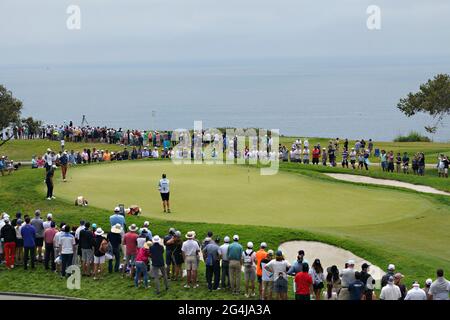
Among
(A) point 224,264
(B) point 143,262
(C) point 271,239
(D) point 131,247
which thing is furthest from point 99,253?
(C) point 271,239

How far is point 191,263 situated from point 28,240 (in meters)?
5.63

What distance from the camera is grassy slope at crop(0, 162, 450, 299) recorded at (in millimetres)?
21641

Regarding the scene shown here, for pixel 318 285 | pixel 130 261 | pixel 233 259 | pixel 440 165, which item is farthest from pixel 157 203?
pixel 440 165

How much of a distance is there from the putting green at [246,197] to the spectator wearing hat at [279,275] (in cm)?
888

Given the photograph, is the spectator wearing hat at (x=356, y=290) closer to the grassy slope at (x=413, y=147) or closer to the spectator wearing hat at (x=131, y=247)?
the spectator wearing hat at (x=131, y=247)

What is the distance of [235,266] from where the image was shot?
840 inches

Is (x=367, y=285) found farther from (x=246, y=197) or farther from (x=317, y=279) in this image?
(x=246, y=197)

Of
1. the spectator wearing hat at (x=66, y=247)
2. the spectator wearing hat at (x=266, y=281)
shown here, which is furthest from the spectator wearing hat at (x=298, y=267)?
the spectator wearing hat at (x=66, y=247)

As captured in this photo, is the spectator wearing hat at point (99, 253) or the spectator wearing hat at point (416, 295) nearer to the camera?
the spectator wearing hat at point (416, 295)

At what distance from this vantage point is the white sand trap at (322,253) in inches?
981

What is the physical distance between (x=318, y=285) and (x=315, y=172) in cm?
2204

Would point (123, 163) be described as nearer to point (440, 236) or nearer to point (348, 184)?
point (348, 184)

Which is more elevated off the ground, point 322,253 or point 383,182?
point 383,182

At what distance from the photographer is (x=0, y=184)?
36562 millimetres
